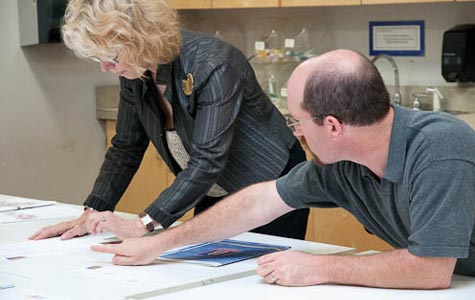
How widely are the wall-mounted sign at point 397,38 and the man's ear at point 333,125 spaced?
2.46 m

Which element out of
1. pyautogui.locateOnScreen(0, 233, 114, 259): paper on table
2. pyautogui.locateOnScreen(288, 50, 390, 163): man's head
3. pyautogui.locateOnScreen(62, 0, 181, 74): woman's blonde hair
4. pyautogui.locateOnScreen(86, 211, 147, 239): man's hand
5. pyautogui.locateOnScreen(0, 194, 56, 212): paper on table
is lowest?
pyautogui.locateOnScreen(0, 194, 56, 212): paper on table

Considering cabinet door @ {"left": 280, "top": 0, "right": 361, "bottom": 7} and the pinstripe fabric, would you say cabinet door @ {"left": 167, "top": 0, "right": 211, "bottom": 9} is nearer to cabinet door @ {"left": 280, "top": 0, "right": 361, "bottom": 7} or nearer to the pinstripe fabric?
cabinet door @ {"left": 280, "top": 0, "right": 361, "bottom": 7}

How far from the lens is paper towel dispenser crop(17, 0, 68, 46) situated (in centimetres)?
450

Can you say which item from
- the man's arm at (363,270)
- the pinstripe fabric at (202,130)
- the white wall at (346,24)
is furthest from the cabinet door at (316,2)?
the man's arm at (363,270)

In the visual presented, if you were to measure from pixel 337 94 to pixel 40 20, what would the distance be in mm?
3000

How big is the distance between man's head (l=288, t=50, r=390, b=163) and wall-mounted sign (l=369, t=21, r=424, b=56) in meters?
2.44

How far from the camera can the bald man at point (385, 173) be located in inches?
69.9

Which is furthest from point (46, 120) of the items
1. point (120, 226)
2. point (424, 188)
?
point (424, 188)

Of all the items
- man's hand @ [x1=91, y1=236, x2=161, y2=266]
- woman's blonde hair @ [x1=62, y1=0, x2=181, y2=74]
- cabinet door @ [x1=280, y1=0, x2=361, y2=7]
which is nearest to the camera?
man's hand @ [x1=91, y1=236, x2=161, y2=266]

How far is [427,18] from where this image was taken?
163 inches

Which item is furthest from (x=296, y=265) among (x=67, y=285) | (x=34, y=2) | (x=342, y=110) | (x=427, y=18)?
(x=34, y=2)

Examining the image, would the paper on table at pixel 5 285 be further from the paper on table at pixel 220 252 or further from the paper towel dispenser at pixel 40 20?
the paper towel dispenser at pixel 40 20

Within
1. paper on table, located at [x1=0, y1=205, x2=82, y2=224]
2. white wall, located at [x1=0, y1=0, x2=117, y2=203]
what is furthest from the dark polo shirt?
white wall, located at [x1=0, y1=0, x2=117, y2=203]

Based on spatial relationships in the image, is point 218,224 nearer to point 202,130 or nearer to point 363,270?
point 202,130
